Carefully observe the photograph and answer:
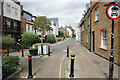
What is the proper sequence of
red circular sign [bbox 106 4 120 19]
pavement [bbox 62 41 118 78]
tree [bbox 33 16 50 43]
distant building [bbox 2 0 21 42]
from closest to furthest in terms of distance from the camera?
red circular sign [bbox 106 4 120 19], pavement [bbox 62 41 118 78], tree [bbox 33 16 50 43], distant building [bbox 2 0 21 42]

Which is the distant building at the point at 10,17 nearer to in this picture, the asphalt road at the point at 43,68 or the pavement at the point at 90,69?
the asphalt road at the point at 43,68

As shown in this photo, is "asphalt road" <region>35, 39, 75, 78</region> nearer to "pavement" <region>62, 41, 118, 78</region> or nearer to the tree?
"pavement" <region>62, 41, 118, 78</region>

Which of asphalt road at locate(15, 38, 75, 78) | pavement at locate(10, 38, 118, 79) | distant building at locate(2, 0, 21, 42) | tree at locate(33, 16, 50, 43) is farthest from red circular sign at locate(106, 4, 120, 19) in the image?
distant building at locate(2, 0, 21, 42)

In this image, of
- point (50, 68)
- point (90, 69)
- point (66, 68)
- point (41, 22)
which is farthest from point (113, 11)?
point (41, 22)

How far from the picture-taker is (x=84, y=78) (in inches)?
146

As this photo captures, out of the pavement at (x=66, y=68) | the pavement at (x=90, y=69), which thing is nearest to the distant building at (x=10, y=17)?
the pavement at (x=66, y=68)

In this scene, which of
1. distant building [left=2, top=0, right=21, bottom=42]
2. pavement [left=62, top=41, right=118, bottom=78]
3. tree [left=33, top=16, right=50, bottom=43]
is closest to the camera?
pavement [left=62, top=41, right=118, bottom=78]

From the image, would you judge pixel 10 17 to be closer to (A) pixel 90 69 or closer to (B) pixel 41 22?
(B) pixel 41 22

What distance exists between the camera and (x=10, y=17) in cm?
1467

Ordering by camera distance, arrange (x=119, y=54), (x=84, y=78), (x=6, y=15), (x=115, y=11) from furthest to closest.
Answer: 1. (x=6, y=15)
2. (x=119, y=54)
3. (x=84, y=78)
4. (x=115, y=11)

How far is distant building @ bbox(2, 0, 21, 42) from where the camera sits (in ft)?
44.4

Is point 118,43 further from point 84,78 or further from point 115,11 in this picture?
point 84,78

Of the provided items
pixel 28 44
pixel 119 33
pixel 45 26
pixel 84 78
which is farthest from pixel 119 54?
pixel 28 44

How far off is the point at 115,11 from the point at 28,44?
14.3m
